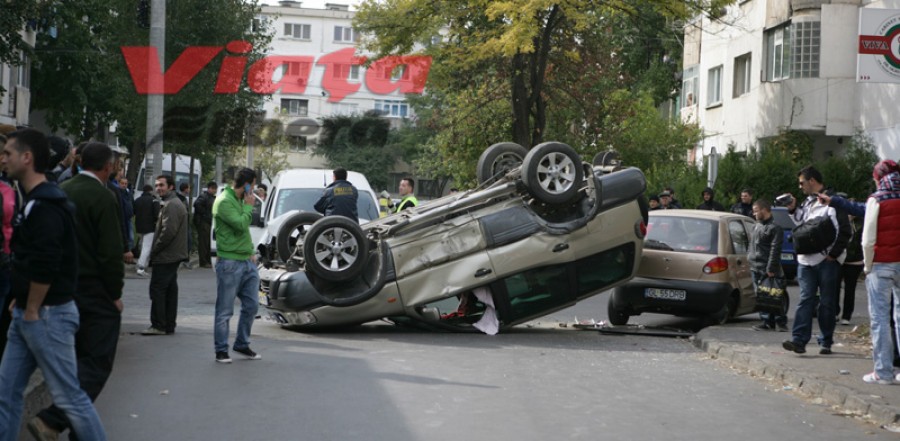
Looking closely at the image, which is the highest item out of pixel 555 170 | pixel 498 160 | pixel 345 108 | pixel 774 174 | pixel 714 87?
pixel 345 108

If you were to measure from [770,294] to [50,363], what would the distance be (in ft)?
35.0

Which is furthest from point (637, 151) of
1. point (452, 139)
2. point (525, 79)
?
point (525, 79)

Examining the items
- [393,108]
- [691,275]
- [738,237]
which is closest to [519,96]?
[738,237]

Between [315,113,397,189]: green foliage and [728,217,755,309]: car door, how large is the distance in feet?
232

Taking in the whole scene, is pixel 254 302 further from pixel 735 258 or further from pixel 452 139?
pixel 452 139

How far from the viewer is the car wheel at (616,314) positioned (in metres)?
15.8

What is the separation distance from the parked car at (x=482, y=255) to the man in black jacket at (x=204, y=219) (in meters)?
12.7

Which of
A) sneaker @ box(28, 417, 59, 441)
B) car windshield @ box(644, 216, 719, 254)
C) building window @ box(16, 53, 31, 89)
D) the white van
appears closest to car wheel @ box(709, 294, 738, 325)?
car windshield @ box(644, 216, 719, 254)

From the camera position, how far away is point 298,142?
93.4 meters

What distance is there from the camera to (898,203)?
10281 mm

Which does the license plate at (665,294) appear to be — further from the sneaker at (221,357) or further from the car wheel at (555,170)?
the sneaker at (221,357)

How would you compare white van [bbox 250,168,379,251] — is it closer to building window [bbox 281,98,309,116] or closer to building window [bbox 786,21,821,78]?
building window [bbox 786,21,821,78]

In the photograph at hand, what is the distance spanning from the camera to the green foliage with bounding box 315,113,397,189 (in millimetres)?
87375

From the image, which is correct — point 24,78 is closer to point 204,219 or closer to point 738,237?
point 204,219
